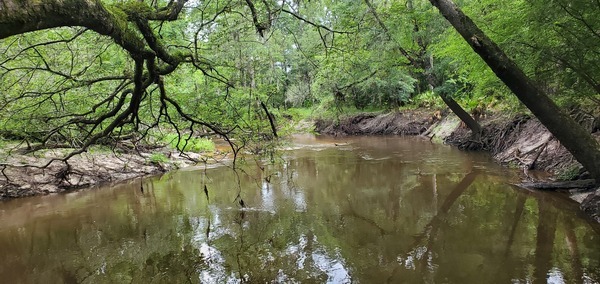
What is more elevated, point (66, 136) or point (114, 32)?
point (114, 32)

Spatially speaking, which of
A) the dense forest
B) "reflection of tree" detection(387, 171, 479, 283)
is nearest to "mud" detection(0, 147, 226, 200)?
the dense forest

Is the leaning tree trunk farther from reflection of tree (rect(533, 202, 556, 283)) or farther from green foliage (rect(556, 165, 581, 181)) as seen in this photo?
green foliage (rect(556, 165, 581, 181))

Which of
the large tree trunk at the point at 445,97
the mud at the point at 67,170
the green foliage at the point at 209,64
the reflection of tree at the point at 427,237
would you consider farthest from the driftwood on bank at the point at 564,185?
the mud at the point at 67,170

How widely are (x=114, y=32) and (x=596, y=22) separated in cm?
599

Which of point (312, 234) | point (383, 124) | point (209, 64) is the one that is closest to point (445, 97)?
point (383, 124)

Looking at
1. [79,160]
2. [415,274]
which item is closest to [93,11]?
[415,274]

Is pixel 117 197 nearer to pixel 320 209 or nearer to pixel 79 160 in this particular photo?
pixel 79 160

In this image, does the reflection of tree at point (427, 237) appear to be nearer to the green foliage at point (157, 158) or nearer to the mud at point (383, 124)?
the green foliage at point (157, 158)

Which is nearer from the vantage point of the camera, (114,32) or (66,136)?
(114,32)

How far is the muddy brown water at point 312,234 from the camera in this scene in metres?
4.62

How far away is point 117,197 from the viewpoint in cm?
976

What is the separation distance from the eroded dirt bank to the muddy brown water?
1.79 ft

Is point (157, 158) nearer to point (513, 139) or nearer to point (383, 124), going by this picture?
point (513, 139)

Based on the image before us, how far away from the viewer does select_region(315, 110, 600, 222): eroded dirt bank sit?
24.7ft
